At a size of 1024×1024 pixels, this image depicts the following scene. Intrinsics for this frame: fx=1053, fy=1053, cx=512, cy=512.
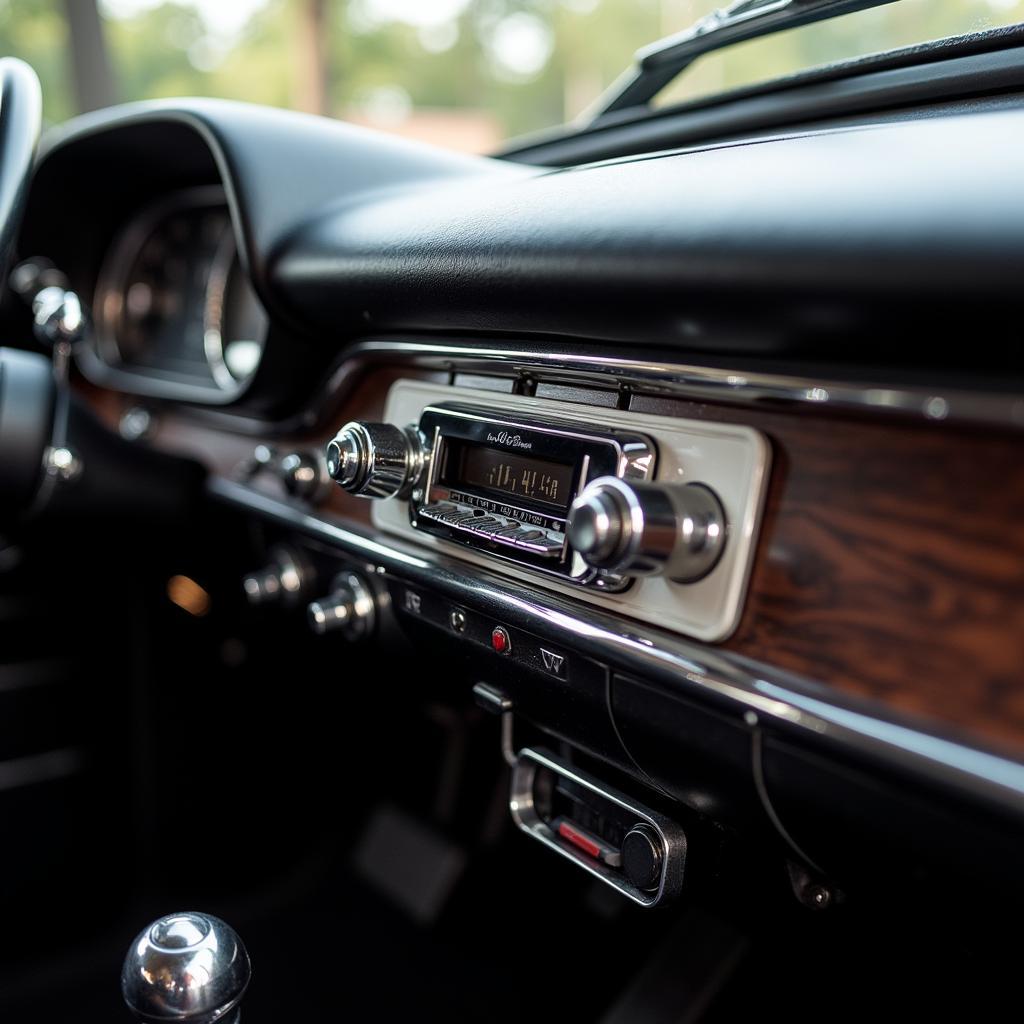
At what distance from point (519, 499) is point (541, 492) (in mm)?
26

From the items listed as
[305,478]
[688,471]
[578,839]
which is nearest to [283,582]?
[305,478]

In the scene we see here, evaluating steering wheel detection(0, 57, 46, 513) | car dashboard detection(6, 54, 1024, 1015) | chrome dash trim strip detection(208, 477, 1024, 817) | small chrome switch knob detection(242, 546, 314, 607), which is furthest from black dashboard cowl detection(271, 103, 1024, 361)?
steering wheel detection(0, 57, 46, 513)

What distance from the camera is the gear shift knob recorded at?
668mm

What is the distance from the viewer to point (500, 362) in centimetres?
77

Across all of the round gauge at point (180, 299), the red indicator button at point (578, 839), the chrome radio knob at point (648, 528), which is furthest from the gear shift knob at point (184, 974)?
the round gauge at point (180, 299)

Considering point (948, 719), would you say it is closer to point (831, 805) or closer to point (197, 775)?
point (831, 805)

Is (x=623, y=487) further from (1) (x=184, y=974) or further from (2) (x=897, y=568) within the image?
(1) (x=184, y=974)

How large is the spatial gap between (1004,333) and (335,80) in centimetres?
309

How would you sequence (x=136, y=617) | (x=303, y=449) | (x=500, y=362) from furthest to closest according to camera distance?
(x=136, y=617), (x=303, y=449), (x=500, y=362)

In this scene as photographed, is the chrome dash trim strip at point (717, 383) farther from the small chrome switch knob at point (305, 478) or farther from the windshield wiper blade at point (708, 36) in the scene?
the windshield wiper blade at point (708, 36)

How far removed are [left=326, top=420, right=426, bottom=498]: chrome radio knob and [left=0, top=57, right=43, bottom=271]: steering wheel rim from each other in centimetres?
34

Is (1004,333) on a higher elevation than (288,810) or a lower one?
higher

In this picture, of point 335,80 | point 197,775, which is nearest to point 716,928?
point 197,775

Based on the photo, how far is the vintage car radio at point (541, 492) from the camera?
0.58 metres
